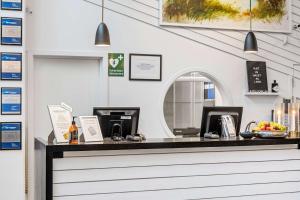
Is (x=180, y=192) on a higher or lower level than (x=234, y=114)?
lower

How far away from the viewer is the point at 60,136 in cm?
356

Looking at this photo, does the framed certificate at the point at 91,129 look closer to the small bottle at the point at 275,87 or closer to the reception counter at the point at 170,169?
the reception counter at the point at 170,169

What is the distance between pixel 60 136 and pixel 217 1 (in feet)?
11.4

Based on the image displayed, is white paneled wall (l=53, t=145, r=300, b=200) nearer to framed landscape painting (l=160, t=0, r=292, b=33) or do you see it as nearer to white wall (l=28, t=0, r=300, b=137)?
white wall (l=28, t=0, r=300, b=137)

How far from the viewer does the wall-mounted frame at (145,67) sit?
18.8 feet

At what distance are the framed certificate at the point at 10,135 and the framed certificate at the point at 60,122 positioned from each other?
3.99 feet

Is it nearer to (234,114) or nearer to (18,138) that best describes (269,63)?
(234,114)

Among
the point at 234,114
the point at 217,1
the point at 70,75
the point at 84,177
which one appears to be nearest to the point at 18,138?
the point at 70,75

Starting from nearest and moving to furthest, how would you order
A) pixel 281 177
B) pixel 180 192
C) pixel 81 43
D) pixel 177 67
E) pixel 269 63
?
pixel 180 192, pixel 281 177, pixel 81 43, pixel 177 67, pixel 269 63

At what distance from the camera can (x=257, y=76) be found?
246 inches

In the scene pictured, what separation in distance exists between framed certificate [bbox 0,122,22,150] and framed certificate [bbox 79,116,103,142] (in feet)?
4.45

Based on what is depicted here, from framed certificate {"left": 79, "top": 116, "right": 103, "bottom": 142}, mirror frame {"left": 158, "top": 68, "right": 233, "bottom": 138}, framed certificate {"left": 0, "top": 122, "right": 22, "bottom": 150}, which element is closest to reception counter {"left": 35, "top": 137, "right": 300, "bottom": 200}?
framed certificate {"left": 79, "top": 116, "right": 103, "bottom": 142}

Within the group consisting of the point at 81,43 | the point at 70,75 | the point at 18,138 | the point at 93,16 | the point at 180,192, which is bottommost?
the point at 180,192

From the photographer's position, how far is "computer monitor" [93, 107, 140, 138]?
4.10 metres
